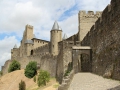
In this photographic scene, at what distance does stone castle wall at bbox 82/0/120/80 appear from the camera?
13588 mm

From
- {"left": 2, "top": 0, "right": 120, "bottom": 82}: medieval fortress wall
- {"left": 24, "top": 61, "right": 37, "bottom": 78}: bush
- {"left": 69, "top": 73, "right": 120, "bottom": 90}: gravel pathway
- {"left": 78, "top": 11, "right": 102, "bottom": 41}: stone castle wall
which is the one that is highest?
{"left": 78, "top": 11, "right": 102, "bottom": 41}: stone castle wall

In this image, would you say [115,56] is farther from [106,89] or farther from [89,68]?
[89,68]

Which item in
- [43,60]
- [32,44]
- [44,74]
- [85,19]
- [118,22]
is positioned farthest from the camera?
[32,44]

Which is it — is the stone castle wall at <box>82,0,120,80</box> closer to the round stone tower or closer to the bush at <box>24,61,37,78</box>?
the bush at <box>24,61,37,78</box>

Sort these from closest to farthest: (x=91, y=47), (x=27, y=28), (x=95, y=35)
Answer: (x=95, y=35) < (x=91, y=47) < (x=27, y=28)

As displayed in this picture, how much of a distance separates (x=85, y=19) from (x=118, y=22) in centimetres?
1872

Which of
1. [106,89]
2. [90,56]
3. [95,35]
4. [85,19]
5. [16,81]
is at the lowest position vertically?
[16,81]

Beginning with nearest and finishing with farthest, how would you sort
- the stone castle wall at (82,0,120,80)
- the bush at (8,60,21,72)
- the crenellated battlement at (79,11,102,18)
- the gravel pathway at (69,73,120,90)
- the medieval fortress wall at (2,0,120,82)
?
the gravel pathway at (69,73,120,90) < the stone castle wall at (82,0,120,80) < the medieval fortress wall at (2,0,120,82) < the crenellated battlement at (79,11,102,18) < the bush at (8,60,21,72)

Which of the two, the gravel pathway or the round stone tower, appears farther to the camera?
the round stone tower

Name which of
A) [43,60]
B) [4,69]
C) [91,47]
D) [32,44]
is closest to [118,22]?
[91,47]

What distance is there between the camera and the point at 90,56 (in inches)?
875

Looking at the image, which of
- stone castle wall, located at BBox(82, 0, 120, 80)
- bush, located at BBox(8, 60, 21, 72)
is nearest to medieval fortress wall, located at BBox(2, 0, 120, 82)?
stone castle wall, located at BBox(82, 0, 120, 80)

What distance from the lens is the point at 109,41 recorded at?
50.3 feet

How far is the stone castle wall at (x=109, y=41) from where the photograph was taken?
44.6 feet
